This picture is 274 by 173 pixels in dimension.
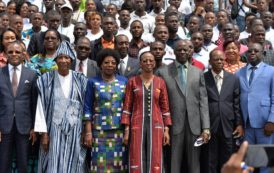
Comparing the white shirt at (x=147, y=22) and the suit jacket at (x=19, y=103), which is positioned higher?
the white shirt at (x=147, y=22)

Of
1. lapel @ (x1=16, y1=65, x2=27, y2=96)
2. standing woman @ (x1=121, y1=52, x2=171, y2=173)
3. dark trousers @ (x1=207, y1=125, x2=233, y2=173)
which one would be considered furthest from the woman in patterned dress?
lapel @ (x1=16, y1=65, x2=27, y2=96)

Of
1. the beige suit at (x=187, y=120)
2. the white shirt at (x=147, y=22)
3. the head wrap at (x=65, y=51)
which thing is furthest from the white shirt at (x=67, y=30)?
the beige suit at (x=187, y=120)

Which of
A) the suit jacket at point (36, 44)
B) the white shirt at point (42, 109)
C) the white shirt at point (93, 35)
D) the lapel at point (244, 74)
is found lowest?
the white shirt at point (42, 109)

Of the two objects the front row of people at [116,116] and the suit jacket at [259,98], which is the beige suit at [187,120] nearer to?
the front row of people at [116,116]

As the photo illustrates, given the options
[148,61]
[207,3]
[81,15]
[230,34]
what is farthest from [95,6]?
[148,61]

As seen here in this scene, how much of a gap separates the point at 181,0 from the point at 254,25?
360cm

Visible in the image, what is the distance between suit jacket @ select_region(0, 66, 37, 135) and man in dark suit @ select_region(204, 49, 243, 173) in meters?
2.37

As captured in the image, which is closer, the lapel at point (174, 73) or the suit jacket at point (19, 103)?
the suit jacket at point (19, 103)

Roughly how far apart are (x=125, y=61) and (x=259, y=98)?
1988 mm

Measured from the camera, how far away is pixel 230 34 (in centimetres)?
973

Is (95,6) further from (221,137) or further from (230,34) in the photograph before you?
(221,137)

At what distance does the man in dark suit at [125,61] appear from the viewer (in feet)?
26.8

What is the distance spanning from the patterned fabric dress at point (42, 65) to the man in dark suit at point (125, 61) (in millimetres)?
969

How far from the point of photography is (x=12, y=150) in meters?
7.58
